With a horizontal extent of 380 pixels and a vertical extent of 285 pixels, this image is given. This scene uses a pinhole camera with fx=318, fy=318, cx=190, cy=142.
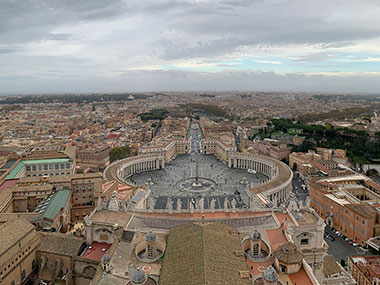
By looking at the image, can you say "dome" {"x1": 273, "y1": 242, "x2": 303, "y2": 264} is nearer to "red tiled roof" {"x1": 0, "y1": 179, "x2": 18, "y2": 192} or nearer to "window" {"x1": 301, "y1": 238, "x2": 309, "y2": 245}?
"window" {"x1": 301, "y1": 238, "x2": 309, "y2": 245}

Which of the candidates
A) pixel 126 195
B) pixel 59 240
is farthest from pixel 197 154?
pixel 59 240

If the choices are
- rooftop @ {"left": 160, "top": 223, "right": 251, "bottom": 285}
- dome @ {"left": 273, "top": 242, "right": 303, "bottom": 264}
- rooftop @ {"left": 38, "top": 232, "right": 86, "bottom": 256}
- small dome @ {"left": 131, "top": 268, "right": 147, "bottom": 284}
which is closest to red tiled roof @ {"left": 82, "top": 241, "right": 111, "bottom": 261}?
rooftop @ {"left": 38, "top": 232, "right": 86, "bottom": 256}

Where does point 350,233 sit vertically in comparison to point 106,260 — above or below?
below

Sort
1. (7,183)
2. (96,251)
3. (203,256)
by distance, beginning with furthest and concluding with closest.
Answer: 1. (7,183)
2. (96,251)
3. (203,256)

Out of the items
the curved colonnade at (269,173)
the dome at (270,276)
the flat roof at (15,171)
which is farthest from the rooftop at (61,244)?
the curved colonnade at (269,173)

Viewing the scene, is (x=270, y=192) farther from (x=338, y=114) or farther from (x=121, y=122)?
(x=338, y=114)

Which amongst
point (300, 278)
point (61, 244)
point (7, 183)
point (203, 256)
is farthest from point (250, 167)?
point (203, 256)

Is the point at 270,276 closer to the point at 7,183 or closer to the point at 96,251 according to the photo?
the point at 96,251
